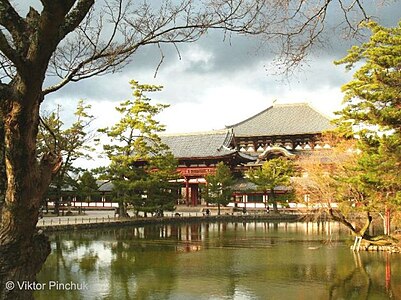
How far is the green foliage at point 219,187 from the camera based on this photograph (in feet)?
110

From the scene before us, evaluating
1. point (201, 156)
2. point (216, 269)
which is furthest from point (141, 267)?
point (201, 156)

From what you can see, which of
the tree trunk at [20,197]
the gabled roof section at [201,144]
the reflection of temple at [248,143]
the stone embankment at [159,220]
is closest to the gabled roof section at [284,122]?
the reflection of temple at [248,143]

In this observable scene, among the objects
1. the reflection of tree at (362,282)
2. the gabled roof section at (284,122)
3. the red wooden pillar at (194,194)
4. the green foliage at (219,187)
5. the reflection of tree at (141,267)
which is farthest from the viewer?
the gabled roof section at (284,122)

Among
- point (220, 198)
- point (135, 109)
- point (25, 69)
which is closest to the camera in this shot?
point (25, 69)

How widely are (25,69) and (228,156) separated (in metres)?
34.7

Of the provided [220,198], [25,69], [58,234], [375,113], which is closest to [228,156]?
[220,198]

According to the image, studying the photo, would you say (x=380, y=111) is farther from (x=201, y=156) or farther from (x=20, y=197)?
(x=201, y=156)

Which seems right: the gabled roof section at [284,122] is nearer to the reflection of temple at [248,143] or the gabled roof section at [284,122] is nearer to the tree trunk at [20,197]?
the reflection of temple at [248,143]

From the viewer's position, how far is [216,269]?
13125 mm

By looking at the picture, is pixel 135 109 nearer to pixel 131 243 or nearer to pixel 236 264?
pixel 131 243

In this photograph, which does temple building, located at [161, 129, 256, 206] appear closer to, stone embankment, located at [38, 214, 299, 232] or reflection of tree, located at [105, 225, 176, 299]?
stone embankment, located at [38, 214, 299, 232]

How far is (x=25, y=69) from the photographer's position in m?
3.18

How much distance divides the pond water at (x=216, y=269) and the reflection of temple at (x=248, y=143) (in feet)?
56.0

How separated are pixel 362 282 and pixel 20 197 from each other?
10.2 metres
